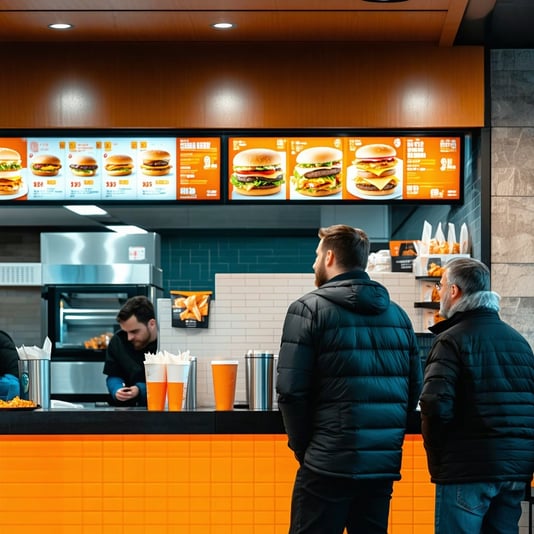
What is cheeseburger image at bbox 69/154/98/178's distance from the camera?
239 inches

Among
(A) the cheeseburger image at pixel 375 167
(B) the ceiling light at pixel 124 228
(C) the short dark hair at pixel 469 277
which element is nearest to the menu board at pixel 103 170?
(A) the cheeseburger image at pixel 375 167

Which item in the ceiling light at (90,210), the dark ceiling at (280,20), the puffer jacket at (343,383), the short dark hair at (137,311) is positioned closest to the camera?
the puffer jacket at (343,383)

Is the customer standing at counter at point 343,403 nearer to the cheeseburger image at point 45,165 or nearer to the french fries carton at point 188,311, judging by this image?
the french fries carton at point 188,311

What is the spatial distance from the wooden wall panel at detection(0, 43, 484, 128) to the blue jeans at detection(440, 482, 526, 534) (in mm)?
2855

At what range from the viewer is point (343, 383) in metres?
3.42

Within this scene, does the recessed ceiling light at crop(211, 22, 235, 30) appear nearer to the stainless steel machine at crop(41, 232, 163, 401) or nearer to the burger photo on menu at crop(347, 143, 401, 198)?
the burger photo on menu at crop(347, 143, 401, 198)

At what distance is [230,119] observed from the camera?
587 cm

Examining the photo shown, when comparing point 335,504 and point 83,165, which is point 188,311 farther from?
point 335,504

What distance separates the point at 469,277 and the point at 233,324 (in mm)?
2111

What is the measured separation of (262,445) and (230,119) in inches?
87.0

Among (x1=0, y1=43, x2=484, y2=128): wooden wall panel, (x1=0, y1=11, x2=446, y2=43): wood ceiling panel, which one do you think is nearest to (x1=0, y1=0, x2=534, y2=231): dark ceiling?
(x1=0, y1=11, x2=446, y2=43): wood ceiling panel

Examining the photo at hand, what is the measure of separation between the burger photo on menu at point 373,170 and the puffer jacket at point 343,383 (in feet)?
8.21

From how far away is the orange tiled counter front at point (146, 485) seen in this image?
4.48 meters

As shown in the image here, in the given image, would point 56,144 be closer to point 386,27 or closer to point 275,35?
point 275,35
